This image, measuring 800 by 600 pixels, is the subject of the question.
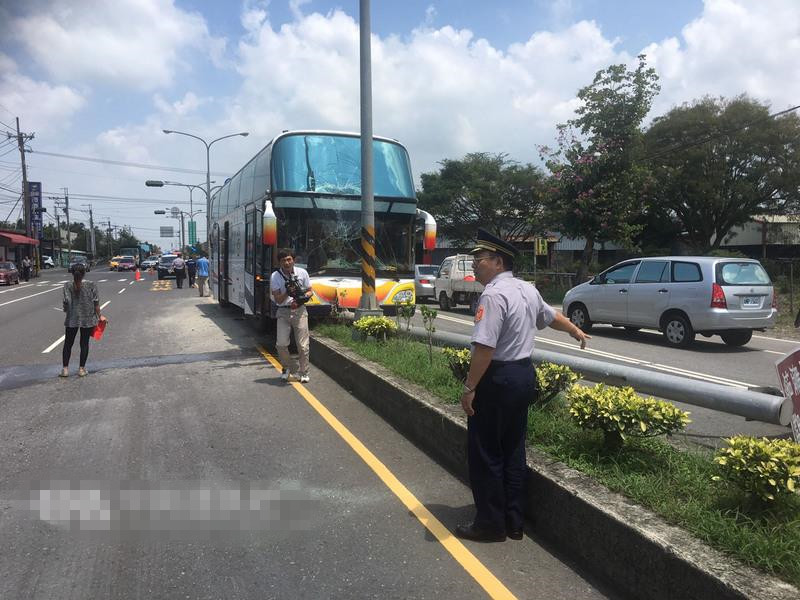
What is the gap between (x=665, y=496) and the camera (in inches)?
132

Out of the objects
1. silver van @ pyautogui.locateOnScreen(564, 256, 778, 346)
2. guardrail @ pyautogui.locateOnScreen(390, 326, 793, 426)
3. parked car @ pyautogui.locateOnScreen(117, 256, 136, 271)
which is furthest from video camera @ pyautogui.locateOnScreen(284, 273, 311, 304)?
parked car @ pyautogui.locateOnScreen(117, 256, 136, 271)

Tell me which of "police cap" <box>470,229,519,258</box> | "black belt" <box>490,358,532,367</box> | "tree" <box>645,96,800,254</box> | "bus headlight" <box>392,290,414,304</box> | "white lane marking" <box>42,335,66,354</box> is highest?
"tree" <box>645,96,800,254</box>

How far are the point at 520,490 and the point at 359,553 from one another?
1.03 m

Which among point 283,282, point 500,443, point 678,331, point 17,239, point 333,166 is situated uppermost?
point 333,166

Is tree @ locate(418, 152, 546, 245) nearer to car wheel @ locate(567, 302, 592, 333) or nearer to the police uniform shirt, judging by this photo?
car wheel @ locate(567, 302, 592, 333)

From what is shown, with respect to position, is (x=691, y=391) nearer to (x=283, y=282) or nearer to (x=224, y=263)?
(x=283, y=282)

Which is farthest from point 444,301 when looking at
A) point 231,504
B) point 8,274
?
point 8,274

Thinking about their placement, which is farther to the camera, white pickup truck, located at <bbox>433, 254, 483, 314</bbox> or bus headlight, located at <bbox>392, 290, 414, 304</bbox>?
white pickup truck, located at <bbox>433, 254, 483, 314</bbox>

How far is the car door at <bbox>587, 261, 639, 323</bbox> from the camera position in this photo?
516 inches

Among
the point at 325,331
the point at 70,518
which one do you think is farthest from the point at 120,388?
the point at 70,518

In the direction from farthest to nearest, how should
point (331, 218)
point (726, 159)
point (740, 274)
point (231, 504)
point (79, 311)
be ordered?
point (726, 159) → point (740, 274) → point (331, 218) → point (79, 311) → point (231, 504)

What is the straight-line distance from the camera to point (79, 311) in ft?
28.6

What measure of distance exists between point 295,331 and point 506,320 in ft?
16.8

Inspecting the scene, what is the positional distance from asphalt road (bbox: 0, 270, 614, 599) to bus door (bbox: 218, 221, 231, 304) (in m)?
8.96
